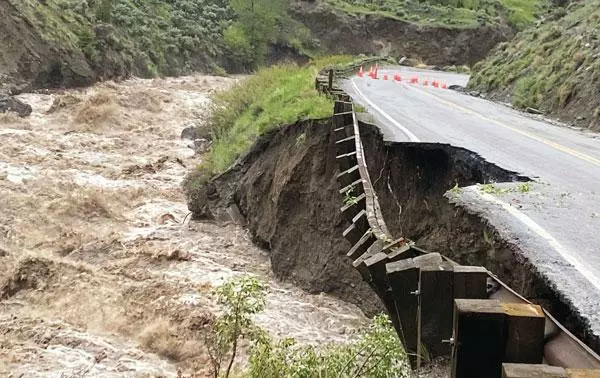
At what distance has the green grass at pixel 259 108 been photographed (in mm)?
14234

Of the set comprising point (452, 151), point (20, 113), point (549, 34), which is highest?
point (549, 34)

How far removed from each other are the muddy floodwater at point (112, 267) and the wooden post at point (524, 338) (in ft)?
23.5

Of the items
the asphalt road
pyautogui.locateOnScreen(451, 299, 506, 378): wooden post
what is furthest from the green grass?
pyautogui.locateOnScreen(451, 299, 506, 378): wooden post

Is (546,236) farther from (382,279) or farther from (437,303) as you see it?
(437,303)

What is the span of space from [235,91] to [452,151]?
1402 cm

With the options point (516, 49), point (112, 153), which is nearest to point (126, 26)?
point (112, 153)

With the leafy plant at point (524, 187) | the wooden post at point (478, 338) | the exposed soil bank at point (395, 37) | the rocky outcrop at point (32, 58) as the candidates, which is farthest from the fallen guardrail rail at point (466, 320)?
the exposed soil bank at point (395, 37)

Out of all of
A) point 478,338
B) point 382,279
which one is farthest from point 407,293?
point 478,338

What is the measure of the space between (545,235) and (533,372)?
11.3ft

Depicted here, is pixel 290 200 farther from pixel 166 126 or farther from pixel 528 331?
pixel 166 126

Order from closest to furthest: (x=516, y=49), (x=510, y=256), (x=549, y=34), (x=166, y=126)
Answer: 1. (x=510, y=256)
2. (x=549, y=34)
3. (x=516, y=49)
4. (x=166, y=126)

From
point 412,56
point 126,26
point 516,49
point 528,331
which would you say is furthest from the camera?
point 412,56

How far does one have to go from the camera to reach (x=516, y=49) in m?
23.9

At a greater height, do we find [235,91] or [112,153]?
[235,91]
